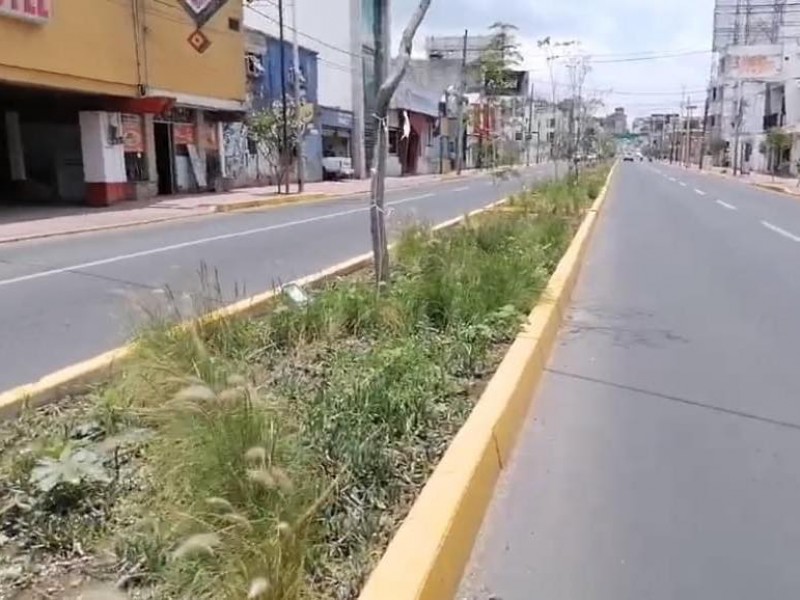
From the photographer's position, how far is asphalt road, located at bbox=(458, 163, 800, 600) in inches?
125

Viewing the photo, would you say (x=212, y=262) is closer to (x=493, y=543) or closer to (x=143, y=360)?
(x=143, y=360)

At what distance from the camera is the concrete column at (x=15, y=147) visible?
2519cm

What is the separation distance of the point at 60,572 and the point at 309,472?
0.94m

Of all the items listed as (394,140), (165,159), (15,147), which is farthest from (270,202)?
→ (394,140)

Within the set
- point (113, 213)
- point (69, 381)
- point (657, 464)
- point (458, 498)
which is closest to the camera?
A: point (458, 498)

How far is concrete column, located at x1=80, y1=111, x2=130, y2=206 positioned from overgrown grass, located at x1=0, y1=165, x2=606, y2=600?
18.6 meters

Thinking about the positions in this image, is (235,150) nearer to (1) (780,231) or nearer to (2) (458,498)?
(1) (780,231)

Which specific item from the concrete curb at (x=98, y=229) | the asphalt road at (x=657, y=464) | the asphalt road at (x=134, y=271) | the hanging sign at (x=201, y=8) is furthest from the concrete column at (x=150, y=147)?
the asphalt road at (x=657, y=464)

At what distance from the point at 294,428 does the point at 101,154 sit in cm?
2183

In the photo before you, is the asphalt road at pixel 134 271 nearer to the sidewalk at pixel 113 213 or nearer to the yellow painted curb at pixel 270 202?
the sidewalk at pixel 113 213

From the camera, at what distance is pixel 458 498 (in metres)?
3.31

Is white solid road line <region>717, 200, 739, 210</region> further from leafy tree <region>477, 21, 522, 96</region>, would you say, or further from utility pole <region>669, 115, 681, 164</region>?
utility pole <region>669, 115, 681, 164</region>

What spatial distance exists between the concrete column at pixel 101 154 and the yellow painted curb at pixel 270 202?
3.32 metres

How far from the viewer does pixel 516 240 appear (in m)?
9.84
